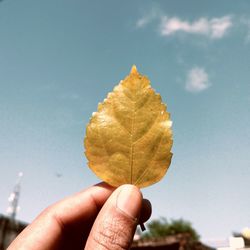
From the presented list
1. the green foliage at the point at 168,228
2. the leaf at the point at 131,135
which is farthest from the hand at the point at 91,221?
the green foliage at the point at 168,228

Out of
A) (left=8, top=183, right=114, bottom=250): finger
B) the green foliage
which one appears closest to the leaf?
(left=8, top=183, right=114, bottom=250): finger

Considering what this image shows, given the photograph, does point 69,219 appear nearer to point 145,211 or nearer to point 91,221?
point 91,221

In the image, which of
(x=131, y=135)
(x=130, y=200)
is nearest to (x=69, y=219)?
(x=130, y=200)

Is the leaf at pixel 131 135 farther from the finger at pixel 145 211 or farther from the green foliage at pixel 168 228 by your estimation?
the green foliage at pixel 168 228

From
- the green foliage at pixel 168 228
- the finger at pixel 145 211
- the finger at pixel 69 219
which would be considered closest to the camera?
the finger at pixel 145 211

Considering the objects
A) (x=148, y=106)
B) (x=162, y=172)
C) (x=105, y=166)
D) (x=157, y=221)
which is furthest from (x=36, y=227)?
(x=157, y=221)

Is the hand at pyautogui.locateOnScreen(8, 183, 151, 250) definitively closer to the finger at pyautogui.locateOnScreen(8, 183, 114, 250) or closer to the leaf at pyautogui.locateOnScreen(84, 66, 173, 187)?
the finger at pyautogui.locateOnScreen(8, 183, 114, 250)

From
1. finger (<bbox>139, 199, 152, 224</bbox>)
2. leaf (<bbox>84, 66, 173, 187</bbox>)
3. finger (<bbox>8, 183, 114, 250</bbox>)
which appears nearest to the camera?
leaf (<bbox>84, 66, 173, 187</bbox>)
